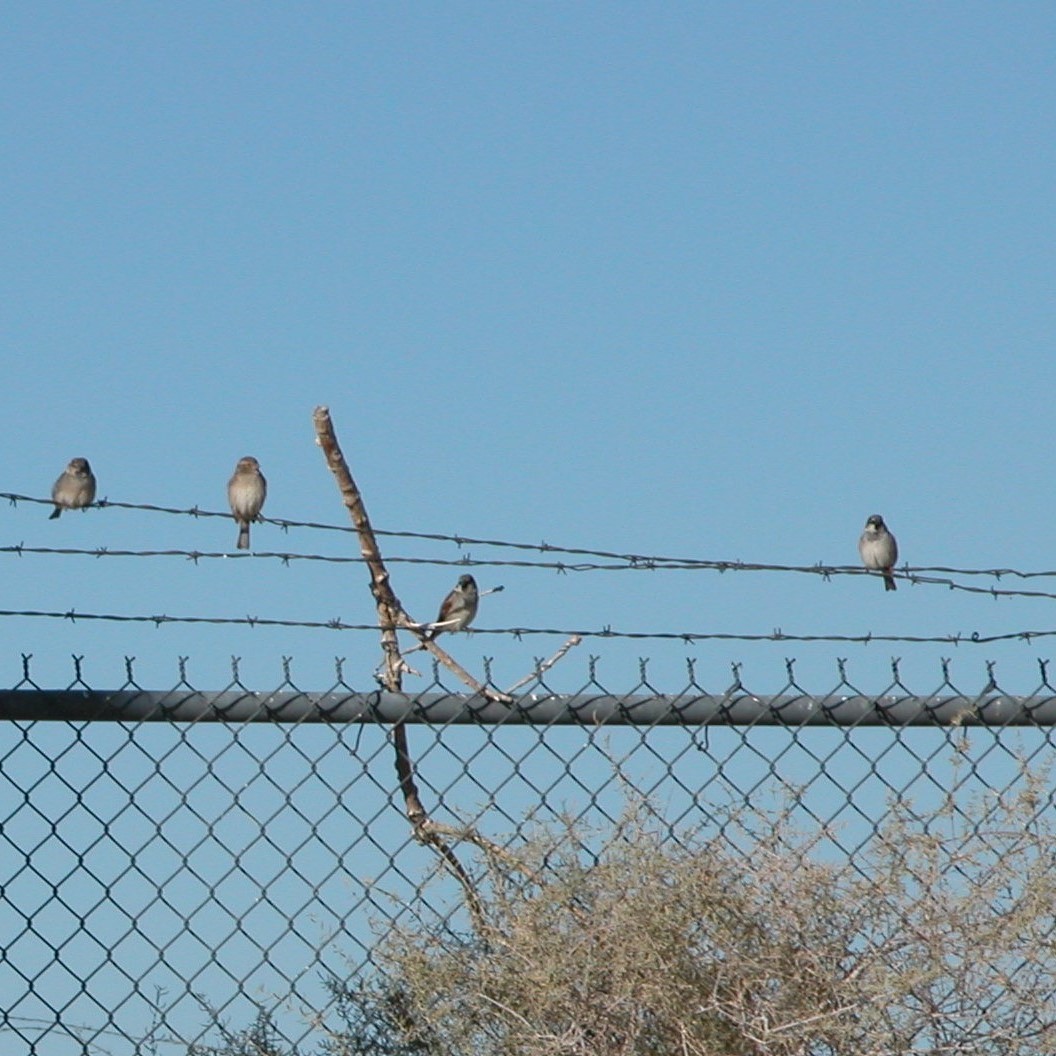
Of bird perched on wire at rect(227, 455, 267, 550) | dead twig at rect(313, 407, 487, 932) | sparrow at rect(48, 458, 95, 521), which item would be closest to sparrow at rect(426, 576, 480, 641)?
bird perched on wire at rect(227, 455, 267, 550)

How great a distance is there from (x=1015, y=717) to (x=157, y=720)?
1.51m

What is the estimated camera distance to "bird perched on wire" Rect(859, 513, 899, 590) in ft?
32.8

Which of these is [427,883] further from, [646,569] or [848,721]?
[646,569]

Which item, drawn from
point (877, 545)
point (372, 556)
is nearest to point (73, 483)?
point (877, 545)

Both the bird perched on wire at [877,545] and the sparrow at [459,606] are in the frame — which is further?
the bird perched on wire at [877,545]

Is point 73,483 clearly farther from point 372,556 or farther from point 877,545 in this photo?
point 372,556

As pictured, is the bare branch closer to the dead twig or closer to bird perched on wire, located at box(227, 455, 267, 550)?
the dead twig

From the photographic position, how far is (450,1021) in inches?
122

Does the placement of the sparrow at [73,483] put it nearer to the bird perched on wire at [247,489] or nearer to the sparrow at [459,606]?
the bird perched on wire at [247,489]

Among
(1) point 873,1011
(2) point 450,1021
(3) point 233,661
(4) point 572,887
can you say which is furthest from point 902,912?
(3) point 233,661

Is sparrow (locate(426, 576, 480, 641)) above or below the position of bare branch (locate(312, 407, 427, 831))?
above

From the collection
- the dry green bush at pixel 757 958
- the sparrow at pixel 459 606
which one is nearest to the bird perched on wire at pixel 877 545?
the sparrow at pixel 459 606

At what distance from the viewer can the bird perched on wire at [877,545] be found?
32.8 feet

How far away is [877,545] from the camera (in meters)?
10.1
